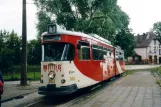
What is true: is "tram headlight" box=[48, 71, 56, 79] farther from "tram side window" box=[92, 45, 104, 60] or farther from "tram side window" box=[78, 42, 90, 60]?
"tram side window" box=[92, 45, 104, 60]

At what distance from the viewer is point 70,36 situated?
13914 mm

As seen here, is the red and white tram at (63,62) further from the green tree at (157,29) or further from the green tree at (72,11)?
the green tree at (157,29)

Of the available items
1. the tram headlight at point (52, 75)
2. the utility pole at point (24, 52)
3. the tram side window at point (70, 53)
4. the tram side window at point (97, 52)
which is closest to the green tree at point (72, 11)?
the utility pole at point (24, 52)

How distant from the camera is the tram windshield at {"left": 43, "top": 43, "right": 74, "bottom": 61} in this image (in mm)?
13352

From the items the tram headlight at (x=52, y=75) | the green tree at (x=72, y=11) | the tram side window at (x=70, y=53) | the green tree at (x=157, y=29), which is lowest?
the tram headlight at (x=52, y=75)

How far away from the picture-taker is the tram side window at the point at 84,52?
14494mm

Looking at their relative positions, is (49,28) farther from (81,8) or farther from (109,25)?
(81,8)

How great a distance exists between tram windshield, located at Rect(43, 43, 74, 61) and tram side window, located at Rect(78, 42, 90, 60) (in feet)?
2.49

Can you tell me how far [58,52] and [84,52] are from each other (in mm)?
2026

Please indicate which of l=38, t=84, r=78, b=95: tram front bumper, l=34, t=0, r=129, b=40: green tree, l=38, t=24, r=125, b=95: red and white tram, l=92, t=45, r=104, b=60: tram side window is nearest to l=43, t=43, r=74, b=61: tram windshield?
l=38, t=24, r=125, b=95: red and white tram

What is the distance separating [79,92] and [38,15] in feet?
95.8

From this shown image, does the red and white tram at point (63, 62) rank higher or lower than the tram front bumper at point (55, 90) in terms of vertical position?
higher

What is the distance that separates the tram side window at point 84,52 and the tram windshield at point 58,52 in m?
0.76

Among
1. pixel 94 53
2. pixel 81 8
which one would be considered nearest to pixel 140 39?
pixel 81 8
